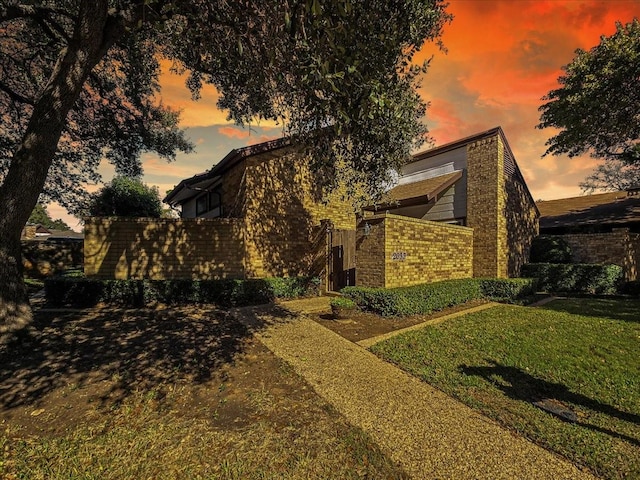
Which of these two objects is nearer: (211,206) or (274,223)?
(274,223)

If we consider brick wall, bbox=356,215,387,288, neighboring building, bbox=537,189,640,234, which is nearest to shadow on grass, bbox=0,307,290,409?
brick wall, bbox=356,215,387,288

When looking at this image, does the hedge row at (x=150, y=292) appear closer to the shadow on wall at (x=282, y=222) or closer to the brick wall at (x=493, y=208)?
the shadow on wall at (x=282, y=222)

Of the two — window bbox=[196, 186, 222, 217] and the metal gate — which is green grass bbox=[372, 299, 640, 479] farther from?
window bbox=[196, 186, 222, 217]

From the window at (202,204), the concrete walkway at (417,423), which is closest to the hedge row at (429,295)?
the concrete walkway at (417,423)

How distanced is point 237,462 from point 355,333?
4525 millimetres

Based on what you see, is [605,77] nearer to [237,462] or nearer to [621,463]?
[621,463]

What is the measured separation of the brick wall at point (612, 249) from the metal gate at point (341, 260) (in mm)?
11892

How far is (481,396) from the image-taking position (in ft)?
13.6

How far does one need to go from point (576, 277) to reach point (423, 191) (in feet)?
26.1

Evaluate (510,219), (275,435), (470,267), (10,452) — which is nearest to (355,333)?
(275,435)

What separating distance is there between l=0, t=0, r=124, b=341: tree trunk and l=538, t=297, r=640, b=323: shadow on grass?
14.4 metres

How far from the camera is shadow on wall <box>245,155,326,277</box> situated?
38.2 ft

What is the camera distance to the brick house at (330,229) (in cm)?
986

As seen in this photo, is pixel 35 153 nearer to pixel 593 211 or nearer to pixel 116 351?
pixel 116 351
